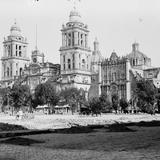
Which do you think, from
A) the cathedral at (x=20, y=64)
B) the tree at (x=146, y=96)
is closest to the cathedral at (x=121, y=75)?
the cathedral at (x=20, y=64)

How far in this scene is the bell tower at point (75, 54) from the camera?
431 feet

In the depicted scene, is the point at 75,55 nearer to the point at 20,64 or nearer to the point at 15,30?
the point at 20,64

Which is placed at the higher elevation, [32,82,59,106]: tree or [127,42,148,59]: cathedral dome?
[127,42,148,59]: cathedral dome

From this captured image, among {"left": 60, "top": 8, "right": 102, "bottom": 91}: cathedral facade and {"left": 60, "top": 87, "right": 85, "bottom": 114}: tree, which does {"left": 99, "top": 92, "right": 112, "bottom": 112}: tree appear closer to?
{"left": 60, "top": 87, "right": 85, "bottom": 114}: tree

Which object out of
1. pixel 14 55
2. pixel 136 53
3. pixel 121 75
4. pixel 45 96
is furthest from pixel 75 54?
pixel 45 96

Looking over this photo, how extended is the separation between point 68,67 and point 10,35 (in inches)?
1392

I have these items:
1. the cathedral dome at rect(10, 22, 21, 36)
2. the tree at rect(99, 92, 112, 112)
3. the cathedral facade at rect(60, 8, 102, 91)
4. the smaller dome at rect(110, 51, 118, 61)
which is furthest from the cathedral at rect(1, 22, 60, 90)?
the tree at rect(99, 92, 112, 112)

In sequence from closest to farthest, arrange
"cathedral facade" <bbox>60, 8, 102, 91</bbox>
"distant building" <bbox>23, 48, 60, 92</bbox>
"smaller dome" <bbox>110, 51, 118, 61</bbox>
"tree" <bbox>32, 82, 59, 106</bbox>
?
"tree" <bbox>32, 82, 59, 106</bbox> < "cathedral facade" <bbox>60, 8, 102, 91</bbox> < "smaller dome" <bbox>110, 51, 118, 61</bbox> < "distant building" <bbox>23, 48, 60, 92</bbox>

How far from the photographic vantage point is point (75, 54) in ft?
435

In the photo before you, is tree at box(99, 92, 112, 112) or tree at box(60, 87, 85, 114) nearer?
tree at box(99, 92, 112, 112)

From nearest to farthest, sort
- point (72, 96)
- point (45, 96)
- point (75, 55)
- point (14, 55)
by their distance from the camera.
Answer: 1. point (45, 96)
2. point (72, 96)
3. point (75, 55)
4. point (14, 55)

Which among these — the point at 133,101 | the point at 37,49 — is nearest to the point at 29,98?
the point at 133,101

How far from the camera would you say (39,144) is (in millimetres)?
25016

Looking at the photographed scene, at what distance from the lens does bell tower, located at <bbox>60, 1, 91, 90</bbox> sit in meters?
132
